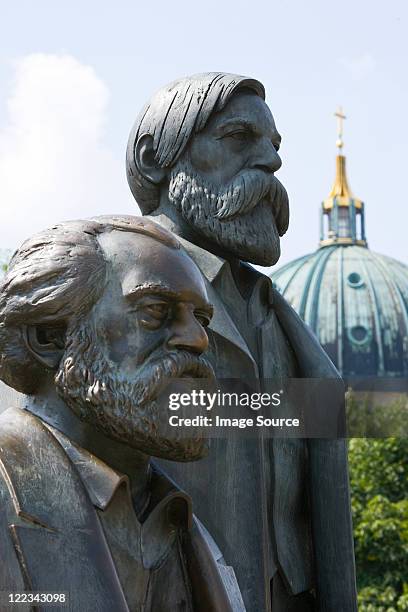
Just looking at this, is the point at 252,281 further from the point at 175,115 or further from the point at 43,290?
the point at 43,290

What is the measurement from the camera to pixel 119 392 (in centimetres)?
287

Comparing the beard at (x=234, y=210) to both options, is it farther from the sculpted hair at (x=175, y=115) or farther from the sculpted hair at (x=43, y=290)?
the sculpted hair at (x=43, y=290)

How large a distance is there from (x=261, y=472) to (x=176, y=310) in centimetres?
183

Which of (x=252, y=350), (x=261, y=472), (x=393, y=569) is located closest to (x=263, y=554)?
(x=261, y=472)

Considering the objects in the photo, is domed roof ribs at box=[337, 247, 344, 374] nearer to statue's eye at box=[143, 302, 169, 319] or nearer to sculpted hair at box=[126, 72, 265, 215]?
sculpted hair at box=[126, 72, 265, 215]

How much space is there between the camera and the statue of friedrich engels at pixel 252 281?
15.6 ft

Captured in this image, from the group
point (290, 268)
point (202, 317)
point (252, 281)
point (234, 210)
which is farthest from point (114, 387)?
point (290, 268)

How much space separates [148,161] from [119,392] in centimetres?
238

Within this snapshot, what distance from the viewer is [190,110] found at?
5031 millimetres

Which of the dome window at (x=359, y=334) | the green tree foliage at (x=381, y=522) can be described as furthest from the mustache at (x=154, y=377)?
the dome window at (x=359, y=334)

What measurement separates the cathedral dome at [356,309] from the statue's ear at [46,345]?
48.6 metres

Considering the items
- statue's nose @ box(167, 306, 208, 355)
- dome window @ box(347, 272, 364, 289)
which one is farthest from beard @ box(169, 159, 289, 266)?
dome window @ box(347, 272, 364, 289)

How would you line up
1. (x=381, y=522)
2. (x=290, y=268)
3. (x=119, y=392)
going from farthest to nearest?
(x=290, y=268) → (x=381, y=522) → (x=119, y=392)

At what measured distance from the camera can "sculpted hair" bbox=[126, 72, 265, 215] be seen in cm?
502
